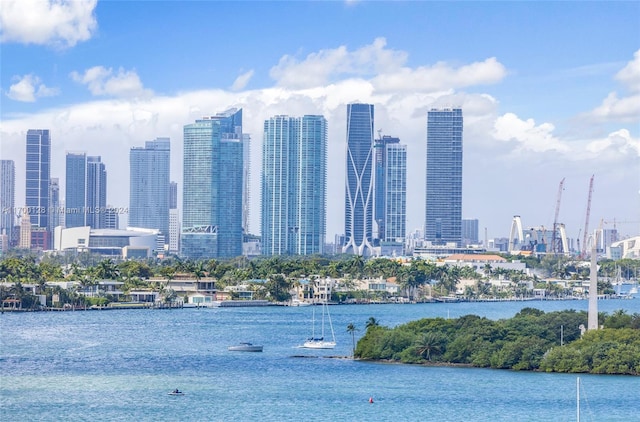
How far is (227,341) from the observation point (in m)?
66.8

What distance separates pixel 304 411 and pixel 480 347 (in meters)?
11.9

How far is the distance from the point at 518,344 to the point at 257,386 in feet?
32.7

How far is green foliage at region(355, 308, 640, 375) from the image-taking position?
4928 cm

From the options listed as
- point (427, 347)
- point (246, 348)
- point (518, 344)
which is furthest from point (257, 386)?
point (246, 348)

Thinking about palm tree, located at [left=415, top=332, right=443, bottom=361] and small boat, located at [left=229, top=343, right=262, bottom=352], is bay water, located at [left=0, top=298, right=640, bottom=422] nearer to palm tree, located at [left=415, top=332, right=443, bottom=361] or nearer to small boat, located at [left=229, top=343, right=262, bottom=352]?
small boat, located at [left=229, top=343, right=262, bottom=352]

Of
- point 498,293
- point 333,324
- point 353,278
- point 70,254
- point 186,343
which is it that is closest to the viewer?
point 186,343

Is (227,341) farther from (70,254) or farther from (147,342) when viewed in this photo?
(70,254)

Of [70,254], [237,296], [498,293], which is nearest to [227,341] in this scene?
[237,296]

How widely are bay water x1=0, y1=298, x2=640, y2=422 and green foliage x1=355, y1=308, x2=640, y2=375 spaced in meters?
0.68

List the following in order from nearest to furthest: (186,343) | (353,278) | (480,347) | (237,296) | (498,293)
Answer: (480,347) < (186,343) < (237,296) < (353,278) < (498,293)


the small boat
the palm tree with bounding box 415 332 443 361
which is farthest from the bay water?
the palm tree with bounding box 415 332 443 361

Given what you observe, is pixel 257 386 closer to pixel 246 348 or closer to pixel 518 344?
pixel 518 344

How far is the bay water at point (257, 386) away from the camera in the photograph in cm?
4159

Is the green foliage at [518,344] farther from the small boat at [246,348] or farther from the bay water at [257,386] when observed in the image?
the small boat at [246,348]
